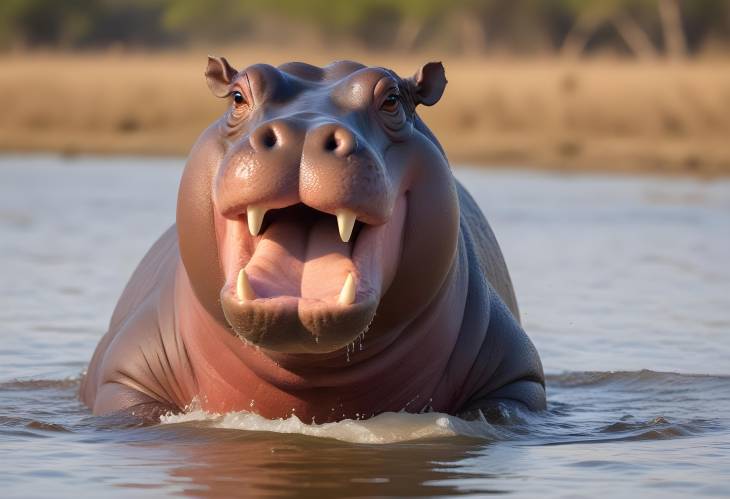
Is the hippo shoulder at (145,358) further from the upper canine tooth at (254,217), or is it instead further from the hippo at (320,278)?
the upper canine tooth at (254,217)

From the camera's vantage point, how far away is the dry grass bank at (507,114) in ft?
72.6

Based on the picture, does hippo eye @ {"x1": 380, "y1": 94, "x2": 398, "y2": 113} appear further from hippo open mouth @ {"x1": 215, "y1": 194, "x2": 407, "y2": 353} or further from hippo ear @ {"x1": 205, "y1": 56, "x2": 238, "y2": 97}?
hippo ear @ {"x1": 205, "y1": 56, "x2": 238, "y2": 97}

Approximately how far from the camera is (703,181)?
19.4 metres

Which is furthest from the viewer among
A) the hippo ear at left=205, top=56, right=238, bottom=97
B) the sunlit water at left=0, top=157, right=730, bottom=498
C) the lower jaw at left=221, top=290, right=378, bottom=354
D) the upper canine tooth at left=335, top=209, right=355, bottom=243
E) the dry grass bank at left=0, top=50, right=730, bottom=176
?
the dry grass bank at left=0, top=50, right=730, bottom=176

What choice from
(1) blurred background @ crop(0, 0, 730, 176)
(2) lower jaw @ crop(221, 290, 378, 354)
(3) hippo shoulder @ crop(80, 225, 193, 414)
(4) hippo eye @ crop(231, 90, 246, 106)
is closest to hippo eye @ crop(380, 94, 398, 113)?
(4) hippo eye @ crop(231, 90, 246, 106)

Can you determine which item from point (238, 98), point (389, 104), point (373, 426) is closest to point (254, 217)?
point (238, 98)

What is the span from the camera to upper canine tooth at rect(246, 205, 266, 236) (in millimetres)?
4887

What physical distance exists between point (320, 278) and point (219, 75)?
1025 millimetres

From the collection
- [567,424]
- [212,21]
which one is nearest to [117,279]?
[567,424]

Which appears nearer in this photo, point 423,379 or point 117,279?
point 423,379

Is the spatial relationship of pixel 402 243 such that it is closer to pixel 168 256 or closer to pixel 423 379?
pixel 423 379

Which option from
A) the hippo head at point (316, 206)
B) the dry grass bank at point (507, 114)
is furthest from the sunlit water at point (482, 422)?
the dry grass bank at point (507, 114)

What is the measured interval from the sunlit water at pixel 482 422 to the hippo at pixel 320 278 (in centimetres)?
13

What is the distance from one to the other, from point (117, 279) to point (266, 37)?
51801 millimetres
